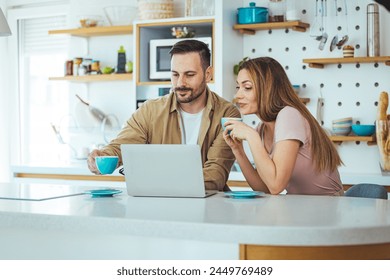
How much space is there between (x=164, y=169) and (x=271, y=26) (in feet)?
8.12

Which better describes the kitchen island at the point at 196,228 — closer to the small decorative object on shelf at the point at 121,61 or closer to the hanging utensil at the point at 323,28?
the hanging utensil at the point at 323,28

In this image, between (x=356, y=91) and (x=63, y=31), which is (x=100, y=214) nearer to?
(x=356, y=91)

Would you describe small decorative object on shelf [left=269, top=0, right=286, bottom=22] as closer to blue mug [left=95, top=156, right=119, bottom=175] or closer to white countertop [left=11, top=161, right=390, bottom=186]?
white countertop [left=11, top=161, right=390, bottom=186]

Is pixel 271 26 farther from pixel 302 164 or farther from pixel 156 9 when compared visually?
pixel 302 164

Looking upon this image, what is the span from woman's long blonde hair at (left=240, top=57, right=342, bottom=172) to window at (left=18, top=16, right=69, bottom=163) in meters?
3.45

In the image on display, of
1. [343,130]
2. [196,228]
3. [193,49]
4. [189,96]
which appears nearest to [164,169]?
[196,228]

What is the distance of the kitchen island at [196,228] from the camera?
1858 mm

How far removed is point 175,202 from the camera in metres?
2.39

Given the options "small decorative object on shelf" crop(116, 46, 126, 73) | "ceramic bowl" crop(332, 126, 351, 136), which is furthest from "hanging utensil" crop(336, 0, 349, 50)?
"small decorative object on shelf" crop(116, 46, 126, 73)

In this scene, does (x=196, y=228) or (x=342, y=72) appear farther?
(x=342, y=72)

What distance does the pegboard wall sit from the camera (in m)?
4.58

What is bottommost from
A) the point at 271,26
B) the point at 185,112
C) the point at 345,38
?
the point at 185,112

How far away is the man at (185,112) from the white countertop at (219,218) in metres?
0.68

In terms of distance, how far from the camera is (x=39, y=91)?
20.4ft
